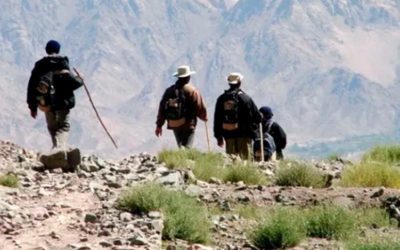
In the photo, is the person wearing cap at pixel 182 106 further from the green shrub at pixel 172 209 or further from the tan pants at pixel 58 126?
the green shrub at pixel 172 209

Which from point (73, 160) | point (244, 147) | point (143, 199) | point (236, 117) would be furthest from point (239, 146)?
point (143, 199)

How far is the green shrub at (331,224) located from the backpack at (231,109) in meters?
7.76

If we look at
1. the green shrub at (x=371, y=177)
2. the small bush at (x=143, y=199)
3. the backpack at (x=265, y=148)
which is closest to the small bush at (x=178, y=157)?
the green shrub at (x=371, y=177)

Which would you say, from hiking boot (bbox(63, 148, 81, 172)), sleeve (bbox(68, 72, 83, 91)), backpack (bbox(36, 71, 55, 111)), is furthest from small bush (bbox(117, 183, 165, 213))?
backpack (bbox(36, 71, 55, 111))

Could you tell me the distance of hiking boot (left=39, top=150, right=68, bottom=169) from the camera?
15.6m

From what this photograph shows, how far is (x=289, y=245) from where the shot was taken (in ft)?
35.4

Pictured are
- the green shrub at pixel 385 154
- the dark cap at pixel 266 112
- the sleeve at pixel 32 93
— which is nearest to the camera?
the sleeve at pixel 32 93

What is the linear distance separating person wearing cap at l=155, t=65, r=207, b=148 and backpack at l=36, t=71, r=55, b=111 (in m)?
2.85

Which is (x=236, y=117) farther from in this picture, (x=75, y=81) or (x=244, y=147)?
(x=75, y=81)

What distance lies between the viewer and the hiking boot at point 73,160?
614 inches

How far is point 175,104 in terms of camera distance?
1967cm

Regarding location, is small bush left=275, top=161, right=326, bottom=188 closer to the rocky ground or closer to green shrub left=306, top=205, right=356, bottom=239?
the rocky ground

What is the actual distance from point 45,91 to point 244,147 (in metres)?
4.43

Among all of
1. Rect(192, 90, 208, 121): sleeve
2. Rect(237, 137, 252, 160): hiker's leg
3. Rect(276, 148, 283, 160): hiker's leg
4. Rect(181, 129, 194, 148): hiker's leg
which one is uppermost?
Rect(192, 90, 208, 121): sleeve
